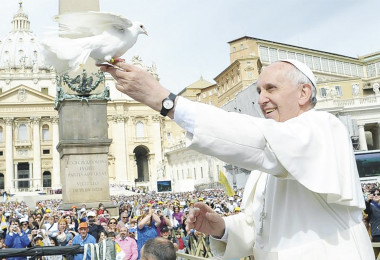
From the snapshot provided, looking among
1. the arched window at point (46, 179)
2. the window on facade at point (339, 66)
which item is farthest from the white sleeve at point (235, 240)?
the window on facade at point (339, 66)

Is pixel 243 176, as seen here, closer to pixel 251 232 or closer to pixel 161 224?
pixel 161 224

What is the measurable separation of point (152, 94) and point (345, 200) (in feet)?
2.72

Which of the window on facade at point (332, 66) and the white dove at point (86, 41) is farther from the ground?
the window on facade at point (332, 66)

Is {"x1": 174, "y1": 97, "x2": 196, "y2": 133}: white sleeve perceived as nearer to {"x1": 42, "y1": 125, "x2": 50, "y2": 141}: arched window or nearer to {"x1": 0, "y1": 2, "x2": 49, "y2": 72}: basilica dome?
{"x1": 42, "y1": 125, "x2": 50, "y2": 141}: arched window

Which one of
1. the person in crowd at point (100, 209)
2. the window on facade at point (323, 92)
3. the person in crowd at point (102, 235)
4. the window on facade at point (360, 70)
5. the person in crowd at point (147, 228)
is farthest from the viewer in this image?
the window on facade at point (360, 70)

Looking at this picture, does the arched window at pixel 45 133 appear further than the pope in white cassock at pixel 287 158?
Yes

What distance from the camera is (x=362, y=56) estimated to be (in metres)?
82.1

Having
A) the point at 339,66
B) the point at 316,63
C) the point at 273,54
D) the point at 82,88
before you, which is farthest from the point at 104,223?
the point at 339,66

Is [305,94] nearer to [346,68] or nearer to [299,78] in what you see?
[299,78]

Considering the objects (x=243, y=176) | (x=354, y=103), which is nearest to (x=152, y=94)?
(x=243, y=176)

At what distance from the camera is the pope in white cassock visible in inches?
58.7

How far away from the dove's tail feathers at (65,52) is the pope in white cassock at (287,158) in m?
0.17

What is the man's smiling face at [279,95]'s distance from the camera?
74.1 inches

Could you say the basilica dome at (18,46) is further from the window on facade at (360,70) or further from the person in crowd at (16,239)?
the person in crowd at (16,239)
